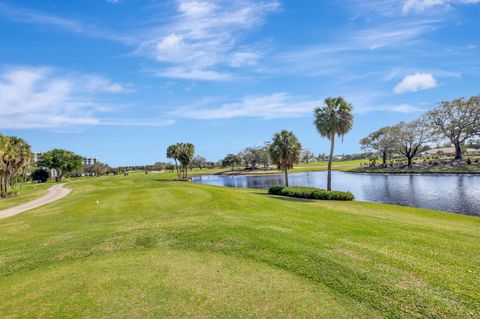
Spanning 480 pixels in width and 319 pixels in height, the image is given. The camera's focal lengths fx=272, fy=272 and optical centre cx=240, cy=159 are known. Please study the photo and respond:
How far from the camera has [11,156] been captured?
127ft

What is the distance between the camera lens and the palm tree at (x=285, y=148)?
40.1 meters

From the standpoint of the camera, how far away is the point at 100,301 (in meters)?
6.82

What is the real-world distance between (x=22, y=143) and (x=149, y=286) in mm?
50891

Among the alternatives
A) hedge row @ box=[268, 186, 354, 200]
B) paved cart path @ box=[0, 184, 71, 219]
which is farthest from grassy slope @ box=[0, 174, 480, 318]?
hedge row @ box=[268, 186, 354, 200]

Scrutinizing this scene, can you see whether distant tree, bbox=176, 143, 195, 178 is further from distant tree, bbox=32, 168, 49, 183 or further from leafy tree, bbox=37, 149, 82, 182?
distant tree, bbox=32, 168, 49, 183

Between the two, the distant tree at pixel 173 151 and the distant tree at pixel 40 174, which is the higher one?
the distant tree at pixel 173 151

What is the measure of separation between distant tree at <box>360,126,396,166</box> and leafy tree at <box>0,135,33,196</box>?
311 ft

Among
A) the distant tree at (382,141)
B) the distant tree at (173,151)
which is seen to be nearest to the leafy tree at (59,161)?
the distant tree at (173,151)

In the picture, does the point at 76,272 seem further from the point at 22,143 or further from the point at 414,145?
the point at 414,145

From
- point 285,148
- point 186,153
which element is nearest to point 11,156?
point 285,148

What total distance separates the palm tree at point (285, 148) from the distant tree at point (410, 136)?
5699 centimetres

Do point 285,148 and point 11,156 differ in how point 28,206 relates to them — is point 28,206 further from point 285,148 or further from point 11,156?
point 285,148

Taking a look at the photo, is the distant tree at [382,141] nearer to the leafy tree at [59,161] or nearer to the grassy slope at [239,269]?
the grassy slope at [239,269]

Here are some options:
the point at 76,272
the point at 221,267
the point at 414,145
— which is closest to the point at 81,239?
the point at 76,272
